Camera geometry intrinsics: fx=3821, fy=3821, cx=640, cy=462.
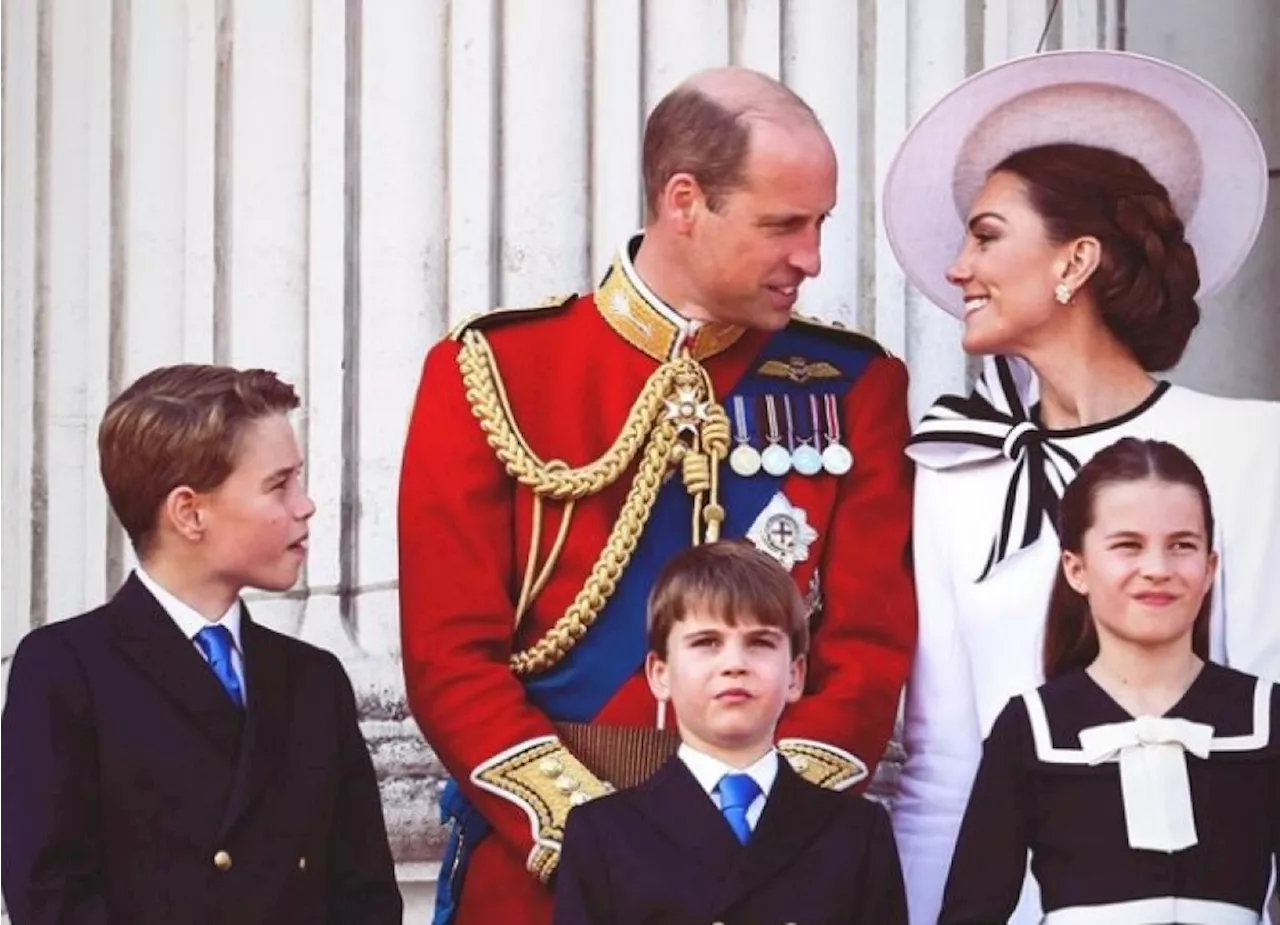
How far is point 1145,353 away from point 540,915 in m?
1.23

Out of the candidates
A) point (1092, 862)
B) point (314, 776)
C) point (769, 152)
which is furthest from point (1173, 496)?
point (314, 776)

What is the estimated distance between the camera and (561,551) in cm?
565

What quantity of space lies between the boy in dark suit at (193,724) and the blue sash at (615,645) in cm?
27

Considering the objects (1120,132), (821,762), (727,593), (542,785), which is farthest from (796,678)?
(1120,132)

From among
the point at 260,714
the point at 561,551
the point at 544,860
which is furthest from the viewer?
the point at 561,551

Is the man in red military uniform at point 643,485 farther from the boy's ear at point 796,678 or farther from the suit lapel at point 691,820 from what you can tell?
the suit lapel at point 691,820

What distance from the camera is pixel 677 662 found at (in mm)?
5117

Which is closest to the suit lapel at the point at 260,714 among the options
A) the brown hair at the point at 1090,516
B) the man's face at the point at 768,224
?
the man's face at the point at 768,224

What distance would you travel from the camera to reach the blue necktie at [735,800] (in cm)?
507

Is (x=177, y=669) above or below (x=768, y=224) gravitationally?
below

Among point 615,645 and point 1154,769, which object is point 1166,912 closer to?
point 1154,769

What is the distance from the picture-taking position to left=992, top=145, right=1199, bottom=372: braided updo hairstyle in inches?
223

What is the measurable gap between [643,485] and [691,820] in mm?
751

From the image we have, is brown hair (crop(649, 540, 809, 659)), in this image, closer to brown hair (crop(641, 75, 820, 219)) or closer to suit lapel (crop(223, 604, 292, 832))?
suit lapel (crop(223, 604, 292, 832))
